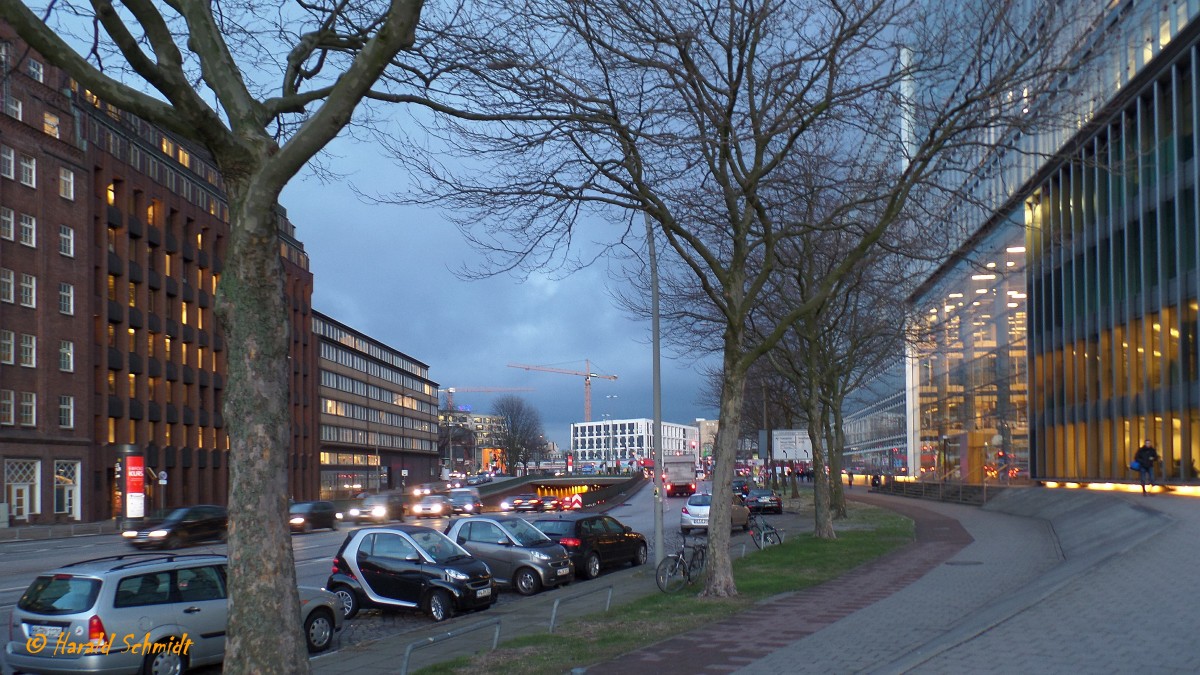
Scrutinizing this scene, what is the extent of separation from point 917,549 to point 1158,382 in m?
16.3

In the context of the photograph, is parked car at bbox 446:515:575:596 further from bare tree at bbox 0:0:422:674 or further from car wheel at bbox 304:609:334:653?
bare tree at bbox 0:0:422:674

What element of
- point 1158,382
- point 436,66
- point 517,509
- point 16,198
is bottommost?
point 517,509

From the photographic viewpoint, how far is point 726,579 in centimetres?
1762

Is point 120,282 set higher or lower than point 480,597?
higher

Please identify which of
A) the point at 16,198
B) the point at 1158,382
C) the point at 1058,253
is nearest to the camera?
the point at 1158,382

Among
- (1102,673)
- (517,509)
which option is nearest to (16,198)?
(517,509)

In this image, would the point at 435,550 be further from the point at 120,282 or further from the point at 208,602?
the point at 120,282

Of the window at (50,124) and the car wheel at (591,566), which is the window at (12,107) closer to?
the window at (50,124)

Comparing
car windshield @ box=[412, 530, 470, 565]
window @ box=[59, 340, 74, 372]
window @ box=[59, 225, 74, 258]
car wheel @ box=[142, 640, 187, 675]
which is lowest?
car wheel @ box=[142, 640, 187, 675]

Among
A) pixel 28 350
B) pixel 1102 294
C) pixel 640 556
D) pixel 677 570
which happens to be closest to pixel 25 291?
pixel 28 350

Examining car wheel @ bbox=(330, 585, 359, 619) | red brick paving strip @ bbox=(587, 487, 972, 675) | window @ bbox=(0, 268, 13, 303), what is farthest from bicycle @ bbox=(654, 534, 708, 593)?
window @ bbox=(0, 268, 13, 303)

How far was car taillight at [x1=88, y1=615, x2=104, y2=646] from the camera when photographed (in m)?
11.6

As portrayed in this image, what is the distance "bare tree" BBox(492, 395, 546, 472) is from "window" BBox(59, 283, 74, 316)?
99884 mm

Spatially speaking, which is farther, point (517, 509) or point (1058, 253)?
point (517, 509)
